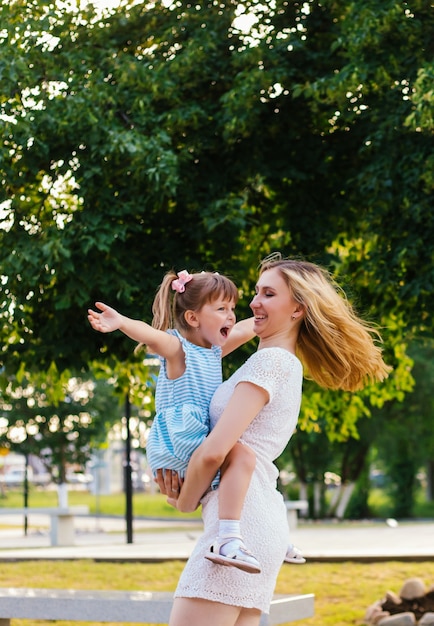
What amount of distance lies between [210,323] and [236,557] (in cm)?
84

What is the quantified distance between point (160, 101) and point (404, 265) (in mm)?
2422

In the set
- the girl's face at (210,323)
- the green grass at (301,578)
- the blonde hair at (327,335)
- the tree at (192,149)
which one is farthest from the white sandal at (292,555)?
the green grass at (301,578)

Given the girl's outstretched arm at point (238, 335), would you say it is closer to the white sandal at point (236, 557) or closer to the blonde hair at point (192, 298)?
the blonde hair at point (192, 298)

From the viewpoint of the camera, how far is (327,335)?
11.0 feet

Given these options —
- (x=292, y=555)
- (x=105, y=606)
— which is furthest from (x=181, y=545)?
(x=292, y=555)

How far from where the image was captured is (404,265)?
858cm

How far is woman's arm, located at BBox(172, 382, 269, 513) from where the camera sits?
300cm

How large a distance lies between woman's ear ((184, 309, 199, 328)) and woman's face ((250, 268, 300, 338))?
0.25m

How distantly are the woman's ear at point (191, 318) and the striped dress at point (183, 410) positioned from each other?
0.25 ft

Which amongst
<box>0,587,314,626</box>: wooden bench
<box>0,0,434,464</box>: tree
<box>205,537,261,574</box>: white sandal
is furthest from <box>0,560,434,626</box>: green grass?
<box>205,537,261,574</box>: white sandal

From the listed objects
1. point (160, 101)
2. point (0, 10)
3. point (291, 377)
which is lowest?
point (160, 101)

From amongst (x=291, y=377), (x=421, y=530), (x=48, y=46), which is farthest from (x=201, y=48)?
(x=421, y=530)

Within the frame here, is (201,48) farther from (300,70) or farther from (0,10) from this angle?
(0,10)

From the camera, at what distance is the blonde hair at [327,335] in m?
3.32
